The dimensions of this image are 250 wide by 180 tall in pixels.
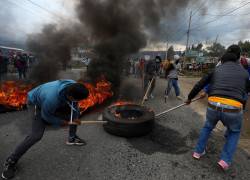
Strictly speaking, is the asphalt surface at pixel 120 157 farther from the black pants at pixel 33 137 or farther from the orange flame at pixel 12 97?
the orange flame at pixel 12 97

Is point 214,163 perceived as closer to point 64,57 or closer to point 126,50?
point 126,50

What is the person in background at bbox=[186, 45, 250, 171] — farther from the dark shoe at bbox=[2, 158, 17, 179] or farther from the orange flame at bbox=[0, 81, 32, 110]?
the orange flame at bbox=[0, 81, 32, 110]

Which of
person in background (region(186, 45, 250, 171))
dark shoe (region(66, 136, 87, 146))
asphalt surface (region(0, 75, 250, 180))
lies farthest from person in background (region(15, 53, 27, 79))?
person in background (region(186, 45, 250, 171))

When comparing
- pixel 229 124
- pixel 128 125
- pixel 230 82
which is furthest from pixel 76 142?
pixel 230 82

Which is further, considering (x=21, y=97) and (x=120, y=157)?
(x=21, y=97)

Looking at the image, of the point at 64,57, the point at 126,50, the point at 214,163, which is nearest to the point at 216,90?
the point at 214,163

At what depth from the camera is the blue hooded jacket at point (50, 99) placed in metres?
3.29

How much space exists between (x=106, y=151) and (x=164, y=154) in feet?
3.64

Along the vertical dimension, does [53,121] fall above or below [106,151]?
above

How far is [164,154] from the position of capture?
4.23m

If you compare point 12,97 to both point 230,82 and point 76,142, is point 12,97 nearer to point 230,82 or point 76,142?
point 76,142

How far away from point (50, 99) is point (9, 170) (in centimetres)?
123

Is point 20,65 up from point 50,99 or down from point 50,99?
up

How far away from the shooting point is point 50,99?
3.28m
